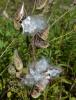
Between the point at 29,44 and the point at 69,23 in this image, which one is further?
the point at 69,23

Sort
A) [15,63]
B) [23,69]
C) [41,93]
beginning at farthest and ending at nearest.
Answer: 1. [41,93]
2. [23,69]
3. [15,63]

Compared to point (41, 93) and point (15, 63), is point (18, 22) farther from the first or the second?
point (41, 93)

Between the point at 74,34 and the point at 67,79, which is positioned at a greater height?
the point at 74,34

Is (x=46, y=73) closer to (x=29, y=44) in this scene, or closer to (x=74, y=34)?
(x=29, y=44)

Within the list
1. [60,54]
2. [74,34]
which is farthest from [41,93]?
[74,34]

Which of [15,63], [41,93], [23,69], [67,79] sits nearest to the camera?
[15,63]

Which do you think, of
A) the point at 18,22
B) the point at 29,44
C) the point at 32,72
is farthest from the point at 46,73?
the point at 18,22

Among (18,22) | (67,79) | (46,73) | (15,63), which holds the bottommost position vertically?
(67,79)
